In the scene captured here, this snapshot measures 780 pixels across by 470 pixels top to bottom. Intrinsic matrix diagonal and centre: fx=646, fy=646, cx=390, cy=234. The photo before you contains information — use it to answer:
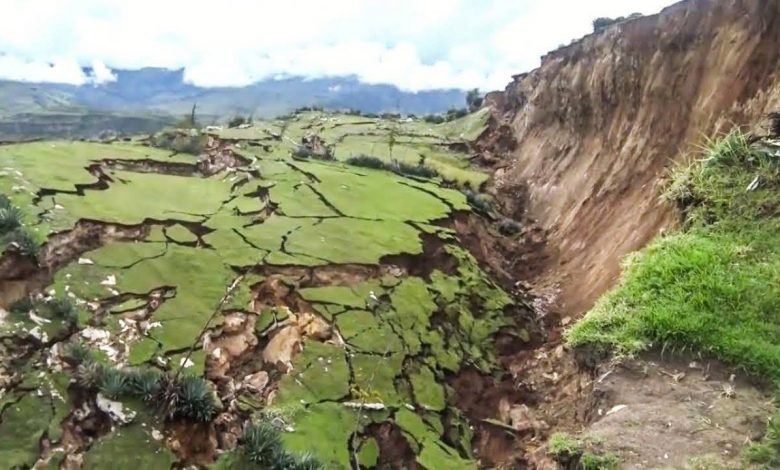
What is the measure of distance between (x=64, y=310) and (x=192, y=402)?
2.10 meters

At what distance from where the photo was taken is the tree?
39.1m

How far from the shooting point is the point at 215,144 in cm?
1822

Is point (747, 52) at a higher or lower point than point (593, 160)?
higher

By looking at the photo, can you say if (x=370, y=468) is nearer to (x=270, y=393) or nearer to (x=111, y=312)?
(x=270, y=393)

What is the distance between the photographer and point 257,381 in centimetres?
763

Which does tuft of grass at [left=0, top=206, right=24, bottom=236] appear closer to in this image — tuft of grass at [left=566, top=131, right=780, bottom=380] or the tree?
tuft of grass at [left=566, top=131, right=780, bottom=380]

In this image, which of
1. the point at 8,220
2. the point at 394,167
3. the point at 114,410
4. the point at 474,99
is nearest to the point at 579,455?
the point at 114,410

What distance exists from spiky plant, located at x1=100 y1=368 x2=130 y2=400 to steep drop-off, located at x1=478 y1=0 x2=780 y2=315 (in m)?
6.97

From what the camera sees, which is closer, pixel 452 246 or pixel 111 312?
pixel 111 312

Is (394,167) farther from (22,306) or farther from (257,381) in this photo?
(22,306)

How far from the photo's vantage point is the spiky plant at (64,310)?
738 centimetres

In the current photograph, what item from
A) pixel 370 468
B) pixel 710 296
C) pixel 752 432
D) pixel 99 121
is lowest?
pixel 99 121

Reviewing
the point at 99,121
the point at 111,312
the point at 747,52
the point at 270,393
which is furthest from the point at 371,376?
the point at 99,121

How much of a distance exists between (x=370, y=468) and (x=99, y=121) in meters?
94.7
